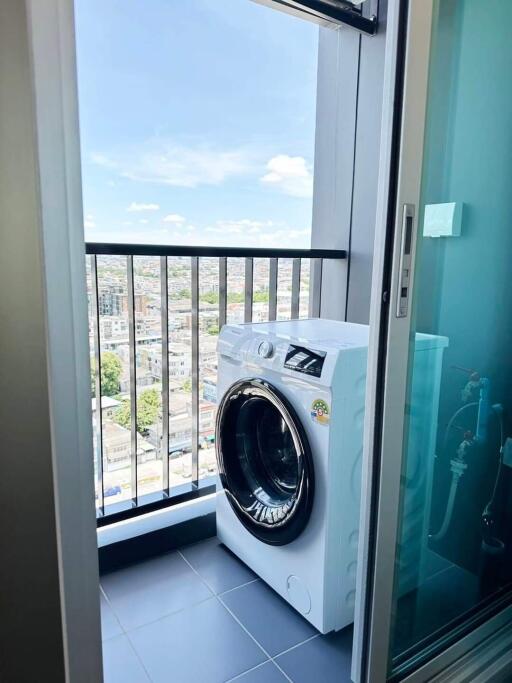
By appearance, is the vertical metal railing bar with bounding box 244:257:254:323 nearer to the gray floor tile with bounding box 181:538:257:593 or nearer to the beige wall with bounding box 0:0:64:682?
the gray floor tile with bounding box 181:538:257:593

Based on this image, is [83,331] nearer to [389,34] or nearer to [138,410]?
[389,34]

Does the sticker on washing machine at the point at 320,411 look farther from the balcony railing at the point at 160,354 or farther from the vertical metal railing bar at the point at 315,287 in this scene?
the vertical metal railing bar at the point at 315,287

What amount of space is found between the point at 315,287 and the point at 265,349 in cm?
102

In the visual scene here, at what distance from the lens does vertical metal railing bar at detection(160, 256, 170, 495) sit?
2.03 meters

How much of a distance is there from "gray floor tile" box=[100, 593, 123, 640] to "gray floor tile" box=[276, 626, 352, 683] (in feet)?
1.78

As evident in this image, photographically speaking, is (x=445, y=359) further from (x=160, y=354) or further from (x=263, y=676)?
(x=160, y=354)

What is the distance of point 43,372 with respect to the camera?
715 mm

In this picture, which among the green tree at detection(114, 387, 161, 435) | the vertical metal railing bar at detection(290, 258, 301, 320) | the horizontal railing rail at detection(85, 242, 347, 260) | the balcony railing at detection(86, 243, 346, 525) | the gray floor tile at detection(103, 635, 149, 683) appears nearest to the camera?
the gray floor tile at detection(103, 635, 149, 683)

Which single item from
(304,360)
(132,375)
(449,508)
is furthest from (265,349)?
(449,508)

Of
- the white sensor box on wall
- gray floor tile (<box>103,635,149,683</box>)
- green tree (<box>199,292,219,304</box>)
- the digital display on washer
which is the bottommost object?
gray floor tile (<box>103,635,149,683</box>)

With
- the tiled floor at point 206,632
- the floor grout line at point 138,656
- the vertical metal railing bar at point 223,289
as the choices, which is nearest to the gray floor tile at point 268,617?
the tiled floor at point 206,632

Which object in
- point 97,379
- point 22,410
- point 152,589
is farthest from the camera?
point 97,379

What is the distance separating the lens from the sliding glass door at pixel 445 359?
1.09 m

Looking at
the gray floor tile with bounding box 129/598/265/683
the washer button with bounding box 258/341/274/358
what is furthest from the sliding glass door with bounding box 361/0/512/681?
the washer button with bounding box 258/341/274/358
